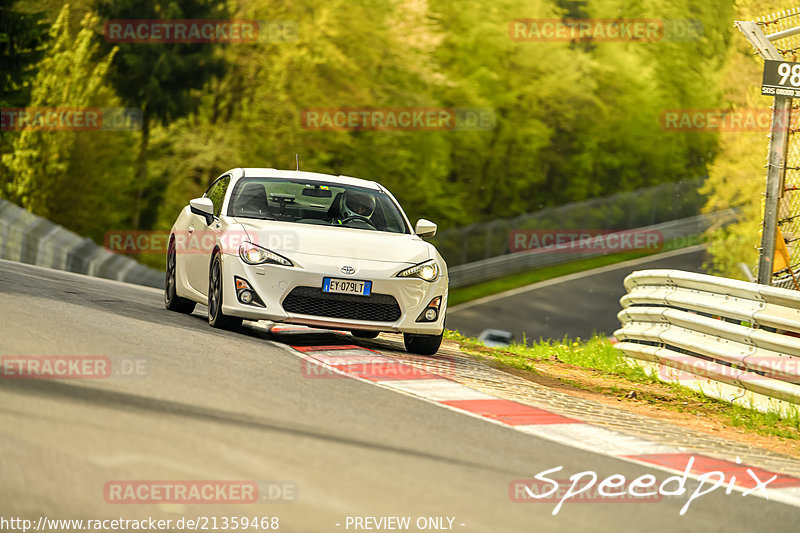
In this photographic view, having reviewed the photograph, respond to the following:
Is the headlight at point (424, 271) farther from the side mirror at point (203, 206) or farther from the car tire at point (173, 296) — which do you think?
the car tire at point (173, 296)

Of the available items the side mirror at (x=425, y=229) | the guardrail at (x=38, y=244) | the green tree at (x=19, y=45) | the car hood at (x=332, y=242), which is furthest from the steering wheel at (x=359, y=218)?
the green tree at (x=19, y=45)

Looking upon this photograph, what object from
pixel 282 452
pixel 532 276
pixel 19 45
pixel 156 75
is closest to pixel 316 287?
pixel 282 452

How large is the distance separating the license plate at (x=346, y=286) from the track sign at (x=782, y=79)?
4.48m

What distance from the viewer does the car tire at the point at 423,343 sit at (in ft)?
36.7

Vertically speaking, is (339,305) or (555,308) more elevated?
(339,305)

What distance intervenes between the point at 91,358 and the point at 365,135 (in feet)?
140

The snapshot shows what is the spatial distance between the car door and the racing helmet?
1280 millimetres

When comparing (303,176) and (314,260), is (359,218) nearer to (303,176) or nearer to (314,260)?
(303,176)

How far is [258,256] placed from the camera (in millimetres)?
10391

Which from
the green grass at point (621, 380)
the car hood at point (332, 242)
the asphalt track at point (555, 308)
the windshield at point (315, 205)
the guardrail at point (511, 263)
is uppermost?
the windshield at point (315, 205)

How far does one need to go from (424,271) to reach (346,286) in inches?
34.0

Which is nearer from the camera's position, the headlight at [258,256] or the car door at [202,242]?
the headlight at [258,256]

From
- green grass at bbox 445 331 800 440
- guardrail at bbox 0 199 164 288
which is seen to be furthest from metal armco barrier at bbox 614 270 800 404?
guardrail at bbox 0 199 164 288

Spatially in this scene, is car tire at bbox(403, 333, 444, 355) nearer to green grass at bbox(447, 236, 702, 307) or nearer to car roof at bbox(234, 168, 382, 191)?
car roof at bbox(234, 168, 382, 191)
